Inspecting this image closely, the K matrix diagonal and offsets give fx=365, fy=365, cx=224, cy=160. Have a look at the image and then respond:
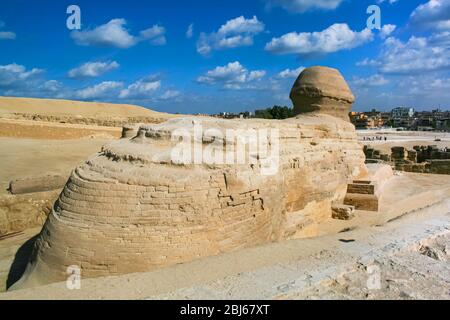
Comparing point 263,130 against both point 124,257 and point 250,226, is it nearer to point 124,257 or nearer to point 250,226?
point 250,226

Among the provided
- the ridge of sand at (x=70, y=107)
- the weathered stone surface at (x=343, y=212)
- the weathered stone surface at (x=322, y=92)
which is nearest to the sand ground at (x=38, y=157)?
the weathered stone surface at (x=322, y=92)

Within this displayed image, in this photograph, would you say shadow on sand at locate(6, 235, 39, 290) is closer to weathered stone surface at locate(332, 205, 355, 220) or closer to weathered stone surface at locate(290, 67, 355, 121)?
weathered stone surface at locate(332, 205, 355, 220)

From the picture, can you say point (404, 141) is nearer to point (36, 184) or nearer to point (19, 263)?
point (36, 184)

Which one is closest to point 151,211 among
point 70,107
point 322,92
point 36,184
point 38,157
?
point 36,184

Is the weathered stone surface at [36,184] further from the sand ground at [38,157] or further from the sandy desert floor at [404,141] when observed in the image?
the sandy desert floor at [404,141]

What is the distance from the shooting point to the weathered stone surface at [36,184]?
1015 cm

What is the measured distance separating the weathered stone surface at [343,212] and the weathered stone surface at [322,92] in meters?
3.37

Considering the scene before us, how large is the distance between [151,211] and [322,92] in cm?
793

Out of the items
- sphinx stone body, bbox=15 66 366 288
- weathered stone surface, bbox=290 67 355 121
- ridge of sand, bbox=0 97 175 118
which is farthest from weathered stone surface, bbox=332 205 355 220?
ridge of sand, bbox=0 97 175 118

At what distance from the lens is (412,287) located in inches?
117

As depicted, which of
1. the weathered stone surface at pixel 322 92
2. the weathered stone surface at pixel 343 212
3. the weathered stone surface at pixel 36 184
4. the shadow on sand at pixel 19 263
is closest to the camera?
the shadow on sand at pixel 19 263

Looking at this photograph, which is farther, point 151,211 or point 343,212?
point 343,212

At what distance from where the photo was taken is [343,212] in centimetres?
955
